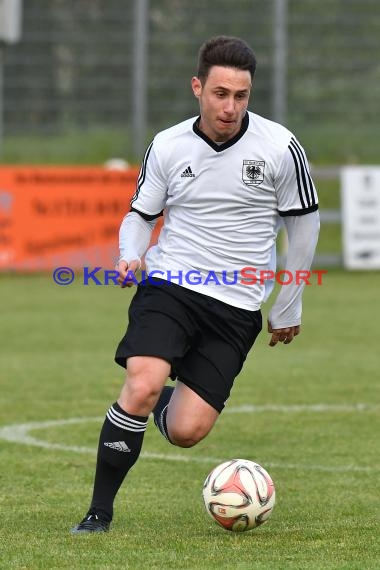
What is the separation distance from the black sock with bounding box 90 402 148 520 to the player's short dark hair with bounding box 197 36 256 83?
5.01ft

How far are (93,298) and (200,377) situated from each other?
11.0m

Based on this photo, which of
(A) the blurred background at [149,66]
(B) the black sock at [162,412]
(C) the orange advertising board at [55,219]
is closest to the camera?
(B) the black sock at [162,412]

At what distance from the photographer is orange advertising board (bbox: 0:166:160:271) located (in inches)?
740

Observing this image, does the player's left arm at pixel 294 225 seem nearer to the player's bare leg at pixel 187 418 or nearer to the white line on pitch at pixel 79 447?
the player's bare leg at pixel 187 418

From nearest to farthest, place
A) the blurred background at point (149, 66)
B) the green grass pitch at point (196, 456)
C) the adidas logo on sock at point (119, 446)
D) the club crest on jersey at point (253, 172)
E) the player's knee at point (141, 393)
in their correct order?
the green grass pitch at point (196, 456)
the player's knee at point (141, 393)
the adidas logo on sock at point (119, 446)
the club crest on jersey at point (253, 172)
the blurred background at point (149, 66)

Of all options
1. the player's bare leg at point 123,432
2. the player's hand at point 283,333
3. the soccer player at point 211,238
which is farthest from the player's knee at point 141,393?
the player's hand at point 283,333

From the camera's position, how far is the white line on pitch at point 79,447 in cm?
760

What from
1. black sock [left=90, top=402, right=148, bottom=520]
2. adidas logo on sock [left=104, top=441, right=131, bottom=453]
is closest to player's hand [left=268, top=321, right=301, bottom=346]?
black sock [left=90, top=402, right=148, bottom=520]

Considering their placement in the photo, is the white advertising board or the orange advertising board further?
the white advertising board

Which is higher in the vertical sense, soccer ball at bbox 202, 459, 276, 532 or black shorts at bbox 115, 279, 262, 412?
black shorts at bbox 115, 279, 262, 412

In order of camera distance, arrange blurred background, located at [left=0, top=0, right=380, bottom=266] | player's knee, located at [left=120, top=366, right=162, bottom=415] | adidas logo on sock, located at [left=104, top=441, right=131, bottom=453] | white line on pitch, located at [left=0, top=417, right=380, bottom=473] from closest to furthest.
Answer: player's knee, located at [left=120, top=366, right=162, bottom=415]
adidas logo on sock, located at [left=104, top=441, right=131, bottom=453]
white line on pitch, located at [left=0, top=417, right=380, bottom=473]
blurred background, located at [left=0, top=0, right=380, bottom=266]

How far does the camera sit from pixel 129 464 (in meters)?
5.94
